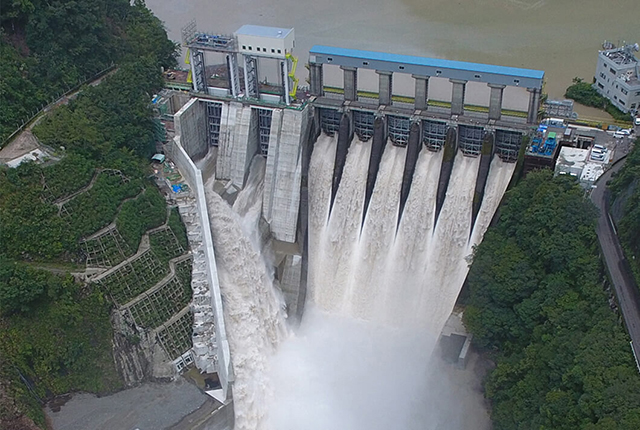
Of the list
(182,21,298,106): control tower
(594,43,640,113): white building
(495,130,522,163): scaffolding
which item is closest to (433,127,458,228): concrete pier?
(495,130,522,163): scaffolding

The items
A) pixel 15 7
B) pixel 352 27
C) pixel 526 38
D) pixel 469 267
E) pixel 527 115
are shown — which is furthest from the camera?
pixel 352 27

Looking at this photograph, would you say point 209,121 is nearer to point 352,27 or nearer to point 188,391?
point 188,391

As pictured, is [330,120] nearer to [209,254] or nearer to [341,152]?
[341,152]

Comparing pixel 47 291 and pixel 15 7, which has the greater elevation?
pixel 15 7

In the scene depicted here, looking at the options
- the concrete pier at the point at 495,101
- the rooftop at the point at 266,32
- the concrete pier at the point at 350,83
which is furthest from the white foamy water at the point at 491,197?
the rooftop at the point at 266,32

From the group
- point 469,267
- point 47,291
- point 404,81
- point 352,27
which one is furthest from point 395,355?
point 352,27
